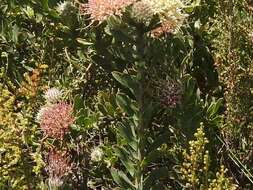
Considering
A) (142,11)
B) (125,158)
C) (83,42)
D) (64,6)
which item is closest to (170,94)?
(125,158)

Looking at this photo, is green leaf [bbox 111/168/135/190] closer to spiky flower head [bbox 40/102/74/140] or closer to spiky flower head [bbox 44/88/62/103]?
spiky flower head [bbox 40/102/74/140]

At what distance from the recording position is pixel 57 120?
2385 millimetres

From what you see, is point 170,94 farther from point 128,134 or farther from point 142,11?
point 142,11

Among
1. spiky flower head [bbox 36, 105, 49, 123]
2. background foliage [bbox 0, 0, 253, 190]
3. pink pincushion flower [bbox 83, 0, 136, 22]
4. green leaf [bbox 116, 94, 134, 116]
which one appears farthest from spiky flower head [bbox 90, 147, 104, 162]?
pink pincushion flower [bbox 83, 0, 136, 22]

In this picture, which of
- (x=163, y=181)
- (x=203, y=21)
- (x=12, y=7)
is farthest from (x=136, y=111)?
(x=12, y=7)

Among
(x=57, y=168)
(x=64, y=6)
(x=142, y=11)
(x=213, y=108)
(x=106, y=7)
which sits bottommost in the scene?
(x=57, y=168)

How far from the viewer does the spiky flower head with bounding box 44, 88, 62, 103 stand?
2.53 meters

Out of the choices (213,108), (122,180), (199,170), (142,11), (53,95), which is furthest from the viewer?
(53,95)

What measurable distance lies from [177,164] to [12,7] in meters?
1.14

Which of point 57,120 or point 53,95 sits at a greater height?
point 53,95

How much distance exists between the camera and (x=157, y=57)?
87.7 inches

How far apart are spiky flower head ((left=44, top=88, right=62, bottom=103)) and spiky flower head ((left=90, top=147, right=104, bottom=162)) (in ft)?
0.87

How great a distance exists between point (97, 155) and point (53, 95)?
31cm

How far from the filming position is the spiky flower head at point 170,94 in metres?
2.24
